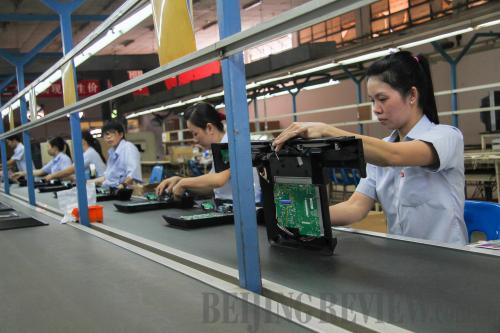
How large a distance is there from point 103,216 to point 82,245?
75 centimetres

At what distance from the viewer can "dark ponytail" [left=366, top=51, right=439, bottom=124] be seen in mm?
1499

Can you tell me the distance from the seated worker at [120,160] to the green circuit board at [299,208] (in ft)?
10.0

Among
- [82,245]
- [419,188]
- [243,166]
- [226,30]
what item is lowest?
[82,245]

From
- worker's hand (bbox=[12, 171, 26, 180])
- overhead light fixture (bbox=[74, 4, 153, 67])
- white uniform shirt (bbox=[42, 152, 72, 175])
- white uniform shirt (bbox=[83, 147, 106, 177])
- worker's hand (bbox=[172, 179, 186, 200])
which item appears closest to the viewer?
overhead light fixture (bbox=[74, 4, 153, 67])

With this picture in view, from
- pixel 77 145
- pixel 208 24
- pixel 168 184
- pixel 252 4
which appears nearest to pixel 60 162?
pixel 77 145

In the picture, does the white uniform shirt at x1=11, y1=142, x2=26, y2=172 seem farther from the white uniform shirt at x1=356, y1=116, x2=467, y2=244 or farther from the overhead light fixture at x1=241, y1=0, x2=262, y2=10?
the white uniform shirt at x1=356, y1=116, x2=467, y2=244

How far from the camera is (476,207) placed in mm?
1655

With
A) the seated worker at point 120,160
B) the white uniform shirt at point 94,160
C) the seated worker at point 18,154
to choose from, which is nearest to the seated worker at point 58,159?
the white uniform shirt at point 94,160

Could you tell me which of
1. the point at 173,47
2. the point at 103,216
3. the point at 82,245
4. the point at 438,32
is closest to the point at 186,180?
the point at 103,216

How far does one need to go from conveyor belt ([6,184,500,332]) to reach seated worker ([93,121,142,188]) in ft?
9.24

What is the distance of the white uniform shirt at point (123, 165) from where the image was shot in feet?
14.4

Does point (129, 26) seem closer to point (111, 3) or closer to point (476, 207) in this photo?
point (476, 207)

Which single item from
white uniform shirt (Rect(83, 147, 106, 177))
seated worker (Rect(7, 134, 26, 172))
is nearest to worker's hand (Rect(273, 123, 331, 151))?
white uniform shirt (Rect(83, 147, 106, 177))

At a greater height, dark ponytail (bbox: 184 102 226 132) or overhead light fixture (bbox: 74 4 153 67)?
overhead light fixture (bbox: 74 4 153 67)
